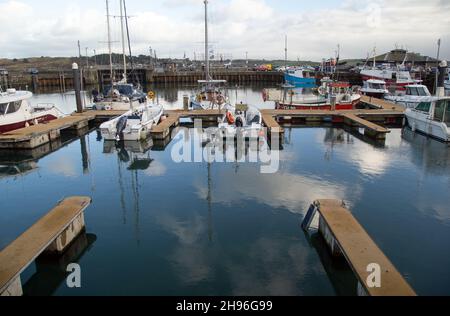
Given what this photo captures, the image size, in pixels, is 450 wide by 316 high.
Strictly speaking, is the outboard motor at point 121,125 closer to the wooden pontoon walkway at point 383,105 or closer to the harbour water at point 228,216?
the harbour water at point 228,216

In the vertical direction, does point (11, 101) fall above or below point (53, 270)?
above

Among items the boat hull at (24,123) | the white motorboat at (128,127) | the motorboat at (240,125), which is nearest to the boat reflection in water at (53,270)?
the motorboat at (240,125)

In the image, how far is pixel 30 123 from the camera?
21719 mm

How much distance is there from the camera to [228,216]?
418 inches

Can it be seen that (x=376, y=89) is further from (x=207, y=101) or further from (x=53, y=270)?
(x=53, y=270)

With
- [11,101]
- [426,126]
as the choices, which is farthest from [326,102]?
[11,101]

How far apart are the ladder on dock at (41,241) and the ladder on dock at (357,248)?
608 cm

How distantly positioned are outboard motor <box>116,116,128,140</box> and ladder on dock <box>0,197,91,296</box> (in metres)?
10.6

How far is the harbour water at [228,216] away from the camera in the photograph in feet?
24.8

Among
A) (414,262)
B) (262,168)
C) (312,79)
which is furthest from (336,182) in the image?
(312,79)

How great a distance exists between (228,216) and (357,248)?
14.2 ft

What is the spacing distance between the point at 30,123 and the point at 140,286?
1830 centimetres

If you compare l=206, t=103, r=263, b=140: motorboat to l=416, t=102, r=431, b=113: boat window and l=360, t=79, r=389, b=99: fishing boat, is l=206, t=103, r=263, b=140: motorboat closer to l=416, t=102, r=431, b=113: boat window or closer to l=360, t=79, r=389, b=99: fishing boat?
l=416, t=102, r=431, b=113: boat window
